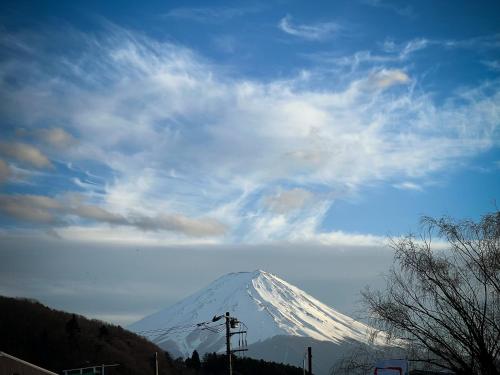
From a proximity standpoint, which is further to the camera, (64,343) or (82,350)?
(64,343)

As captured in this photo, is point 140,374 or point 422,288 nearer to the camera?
point 422,288

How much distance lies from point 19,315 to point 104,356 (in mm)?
26126

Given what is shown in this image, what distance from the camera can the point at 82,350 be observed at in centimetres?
7750

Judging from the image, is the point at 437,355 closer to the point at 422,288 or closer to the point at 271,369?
the point at 422,288

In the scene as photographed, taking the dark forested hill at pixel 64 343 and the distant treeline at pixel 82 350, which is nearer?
the dark forested hill at pixel 64 343

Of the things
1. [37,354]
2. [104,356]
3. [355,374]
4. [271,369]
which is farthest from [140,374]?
[355,374]

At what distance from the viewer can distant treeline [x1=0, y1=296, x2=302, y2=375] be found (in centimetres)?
7262

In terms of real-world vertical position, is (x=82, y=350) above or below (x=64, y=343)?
below

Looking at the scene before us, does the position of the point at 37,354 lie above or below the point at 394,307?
below

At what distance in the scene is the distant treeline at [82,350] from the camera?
7262 cm

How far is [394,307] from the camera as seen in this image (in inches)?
588

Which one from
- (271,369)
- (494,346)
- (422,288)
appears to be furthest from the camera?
(271,369)

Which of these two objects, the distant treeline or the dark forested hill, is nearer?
the dark forested hill

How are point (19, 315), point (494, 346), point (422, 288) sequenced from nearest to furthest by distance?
1. point (494, 346)
2. point (422, 288)
3. point (19, 315)
